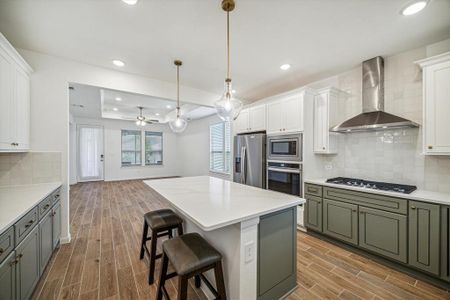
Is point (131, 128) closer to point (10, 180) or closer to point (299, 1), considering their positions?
point (10, 180)

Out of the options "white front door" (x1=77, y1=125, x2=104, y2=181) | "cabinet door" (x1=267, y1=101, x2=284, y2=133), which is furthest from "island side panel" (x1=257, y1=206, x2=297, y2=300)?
"white front door" (x1=77, y1=125, x2=104, y2=181)

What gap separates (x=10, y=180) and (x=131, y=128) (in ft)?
19.6

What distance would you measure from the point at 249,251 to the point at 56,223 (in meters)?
2.59

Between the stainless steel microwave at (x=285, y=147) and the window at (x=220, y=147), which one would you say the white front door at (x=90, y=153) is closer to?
the window at (x=220, y=147)

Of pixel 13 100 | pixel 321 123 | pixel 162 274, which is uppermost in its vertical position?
pixel 13 100

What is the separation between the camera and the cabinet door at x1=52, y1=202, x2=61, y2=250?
2234 millimetres

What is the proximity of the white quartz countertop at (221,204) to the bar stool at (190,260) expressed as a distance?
31 centimetres

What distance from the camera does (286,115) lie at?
10.3 ft

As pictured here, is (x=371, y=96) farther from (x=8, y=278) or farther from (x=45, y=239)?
(x=45, y=239)

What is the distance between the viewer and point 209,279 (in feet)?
5.82

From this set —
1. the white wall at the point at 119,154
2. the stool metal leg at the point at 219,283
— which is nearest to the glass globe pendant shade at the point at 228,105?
the stool metal leg at the point at 219,283

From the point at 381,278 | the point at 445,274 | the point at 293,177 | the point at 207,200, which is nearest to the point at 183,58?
the point at 207,200

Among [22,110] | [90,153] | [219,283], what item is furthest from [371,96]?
[90,153]

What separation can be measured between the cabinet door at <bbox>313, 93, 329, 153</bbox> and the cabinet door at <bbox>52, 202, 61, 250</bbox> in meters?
3.86
